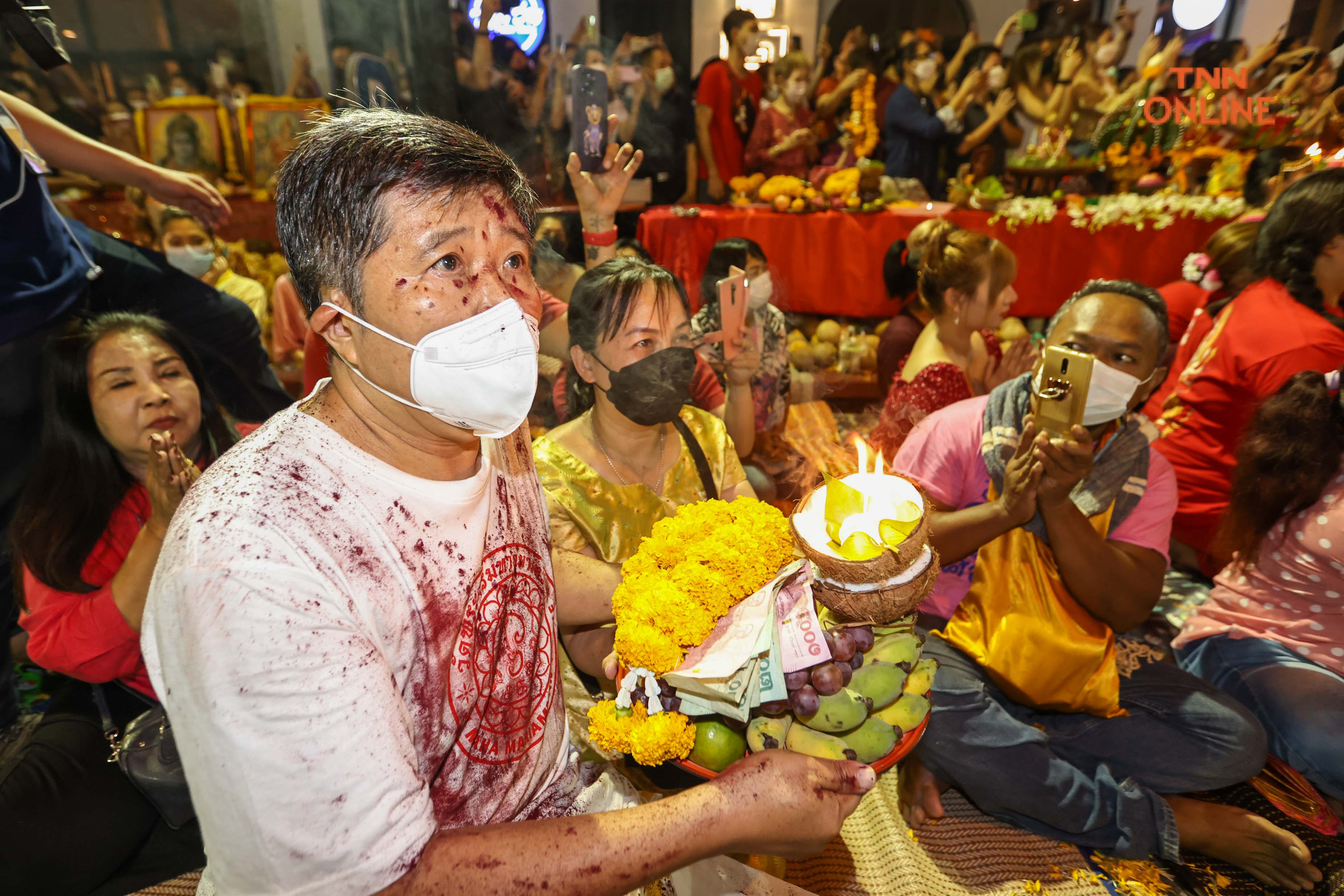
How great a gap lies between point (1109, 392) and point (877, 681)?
4.60ft

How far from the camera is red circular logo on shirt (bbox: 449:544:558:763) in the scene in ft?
4.01

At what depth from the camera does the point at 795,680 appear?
4.09ft

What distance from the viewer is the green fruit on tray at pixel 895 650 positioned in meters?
1.30

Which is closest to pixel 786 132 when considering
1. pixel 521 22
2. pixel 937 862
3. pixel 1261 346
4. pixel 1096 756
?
pixel 521 22

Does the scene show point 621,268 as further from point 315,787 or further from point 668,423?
point 315,787

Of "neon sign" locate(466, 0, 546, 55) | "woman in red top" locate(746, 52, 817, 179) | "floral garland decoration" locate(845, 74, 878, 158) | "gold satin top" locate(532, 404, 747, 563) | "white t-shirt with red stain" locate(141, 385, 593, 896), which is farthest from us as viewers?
"floral garland decoration" locate(845, 74, 878, 158)

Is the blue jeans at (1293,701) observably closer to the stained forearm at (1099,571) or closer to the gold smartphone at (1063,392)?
the stained forearm at (1099,571)

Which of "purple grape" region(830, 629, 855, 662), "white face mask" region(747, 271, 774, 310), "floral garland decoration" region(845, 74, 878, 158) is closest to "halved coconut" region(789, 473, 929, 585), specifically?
"purple grape" region(830, 629, 855, 662)

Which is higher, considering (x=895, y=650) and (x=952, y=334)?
(x=895, y=650)

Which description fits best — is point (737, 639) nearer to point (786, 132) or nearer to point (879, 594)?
point (879, 594)

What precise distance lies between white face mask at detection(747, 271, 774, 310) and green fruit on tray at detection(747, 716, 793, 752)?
2664 mm

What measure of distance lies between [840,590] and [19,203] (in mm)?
2819

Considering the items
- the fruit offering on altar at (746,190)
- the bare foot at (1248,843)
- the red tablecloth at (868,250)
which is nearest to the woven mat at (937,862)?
the bare foot at (1248,843)

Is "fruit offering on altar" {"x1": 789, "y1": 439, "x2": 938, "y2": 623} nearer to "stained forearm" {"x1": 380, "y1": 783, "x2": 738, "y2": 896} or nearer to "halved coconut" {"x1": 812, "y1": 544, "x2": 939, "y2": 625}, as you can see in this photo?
"halved coconut" {"x1": 812, "y1": 544, "x2": 939, "y2": 625}
